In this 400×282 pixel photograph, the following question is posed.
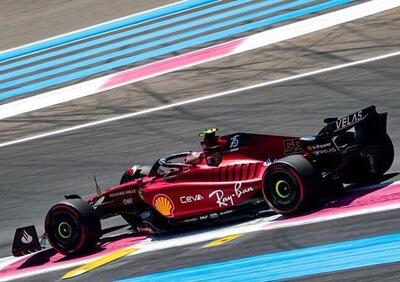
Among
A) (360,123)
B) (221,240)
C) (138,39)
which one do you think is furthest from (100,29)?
(221,240)

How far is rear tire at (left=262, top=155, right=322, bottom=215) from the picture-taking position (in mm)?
9234

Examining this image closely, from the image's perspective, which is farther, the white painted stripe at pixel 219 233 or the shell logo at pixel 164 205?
the shell logo at pixel 164 205

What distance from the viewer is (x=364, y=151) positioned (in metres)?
9.88

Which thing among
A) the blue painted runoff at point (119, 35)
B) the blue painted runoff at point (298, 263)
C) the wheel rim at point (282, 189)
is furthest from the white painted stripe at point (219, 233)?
the blue painted runoff at point (119, 35)

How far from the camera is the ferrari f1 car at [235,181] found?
945cm

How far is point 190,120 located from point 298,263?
23.7 ft

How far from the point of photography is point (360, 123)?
979 cm

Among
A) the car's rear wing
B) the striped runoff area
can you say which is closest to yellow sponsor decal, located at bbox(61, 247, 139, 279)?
the car's rear wing

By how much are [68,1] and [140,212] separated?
16.0 meters

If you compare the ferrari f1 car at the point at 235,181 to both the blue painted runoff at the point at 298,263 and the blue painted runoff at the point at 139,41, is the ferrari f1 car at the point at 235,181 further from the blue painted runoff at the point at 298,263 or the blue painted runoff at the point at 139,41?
the blue painted runoff at the point at 139,41

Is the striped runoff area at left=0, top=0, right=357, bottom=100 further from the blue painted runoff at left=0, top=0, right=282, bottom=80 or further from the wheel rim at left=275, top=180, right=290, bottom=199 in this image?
the wheel rim at left=275, top=180, right=290, bottom=199

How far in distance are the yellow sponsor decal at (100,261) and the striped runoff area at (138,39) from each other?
986 centimetres

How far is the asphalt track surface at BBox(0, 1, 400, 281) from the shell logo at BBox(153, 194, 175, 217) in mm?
1301

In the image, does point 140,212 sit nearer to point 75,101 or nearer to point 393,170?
point 393,170
